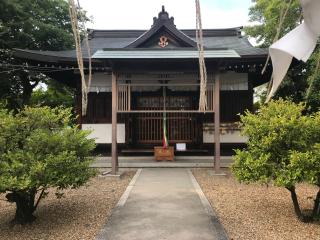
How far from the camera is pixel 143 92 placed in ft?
44.9

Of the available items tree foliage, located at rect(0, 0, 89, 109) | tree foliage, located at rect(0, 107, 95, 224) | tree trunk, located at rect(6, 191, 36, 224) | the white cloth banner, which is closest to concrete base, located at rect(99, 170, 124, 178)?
tree foliage, located at rect(0, 107, 95, 224)

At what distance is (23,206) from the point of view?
5.67 meters

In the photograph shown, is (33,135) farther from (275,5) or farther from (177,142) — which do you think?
(275,5)

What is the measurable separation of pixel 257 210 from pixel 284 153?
1.29 meters

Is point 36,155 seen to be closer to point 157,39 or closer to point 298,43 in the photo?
point 298,43

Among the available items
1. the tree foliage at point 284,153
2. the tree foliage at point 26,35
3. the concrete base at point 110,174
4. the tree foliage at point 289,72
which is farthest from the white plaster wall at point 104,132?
the tree foliage at point 284,153

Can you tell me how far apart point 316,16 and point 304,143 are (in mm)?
4488

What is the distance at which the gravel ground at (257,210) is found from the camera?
5.11 metres

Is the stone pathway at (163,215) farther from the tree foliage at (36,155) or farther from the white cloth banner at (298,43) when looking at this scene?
the white cloth banner at (298,43)

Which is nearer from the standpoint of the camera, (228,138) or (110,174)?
(110,174)

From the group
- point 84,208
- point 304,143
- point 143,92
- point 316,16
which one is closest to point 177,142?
point 143,92

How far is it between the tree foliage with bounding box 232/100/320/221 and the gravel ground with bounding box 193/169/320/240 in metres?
0.46

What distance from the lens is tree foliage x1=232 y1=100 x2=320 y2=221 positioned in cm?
529

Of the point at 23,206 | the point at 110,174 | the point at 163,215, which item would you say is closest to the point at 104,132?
the point at 110,174
